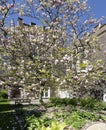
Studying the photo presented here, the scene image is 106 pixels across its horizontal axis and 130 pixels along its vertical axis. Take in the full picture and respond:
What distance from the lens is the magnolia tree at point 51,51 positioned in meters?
10.1

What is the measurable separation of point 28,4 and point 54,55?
4283 millimetres

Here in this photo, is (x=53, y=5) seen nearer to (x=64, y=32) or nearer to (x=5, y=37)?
(x=64, y=32)

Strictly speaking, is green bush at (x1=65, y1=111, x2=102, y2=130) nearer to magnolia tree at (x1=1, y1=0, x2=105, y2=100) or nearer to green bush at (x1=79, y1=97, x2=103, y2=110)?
magnolia tree at (x1=1, y1=0, x2=105, y2=100)

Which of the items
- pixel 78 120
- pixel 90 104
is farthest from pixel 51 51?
pixel 90 104

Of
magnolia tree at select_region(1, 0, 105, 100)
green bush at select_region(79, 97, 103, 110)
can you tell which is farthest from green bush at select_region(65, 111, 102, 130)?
green bush at select_region(79, 97, 103, 110)

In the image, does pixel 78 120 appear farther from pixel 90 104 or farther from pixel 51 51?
pixel 90 104

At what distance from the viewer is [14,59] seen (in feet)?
39.4

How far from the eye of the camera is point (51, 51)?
1177cm

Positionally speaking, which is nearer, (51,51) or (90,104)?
(51,51)

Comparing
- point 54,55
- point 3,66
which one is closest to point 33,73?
point 54,55

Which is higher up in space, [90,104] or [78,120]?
[90,104]

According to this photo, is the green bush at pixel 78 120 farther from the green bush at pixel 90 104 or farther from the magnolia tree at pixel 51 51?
the green bush at pixel 90 104

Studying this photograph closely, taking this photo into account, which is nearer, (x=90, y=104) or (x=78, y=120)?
(x=78, y=120)

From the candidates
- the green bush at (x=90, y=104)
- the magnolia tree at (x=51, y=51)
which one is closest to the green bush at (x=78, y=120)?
the magnolia tree at (x=51, y=51)
